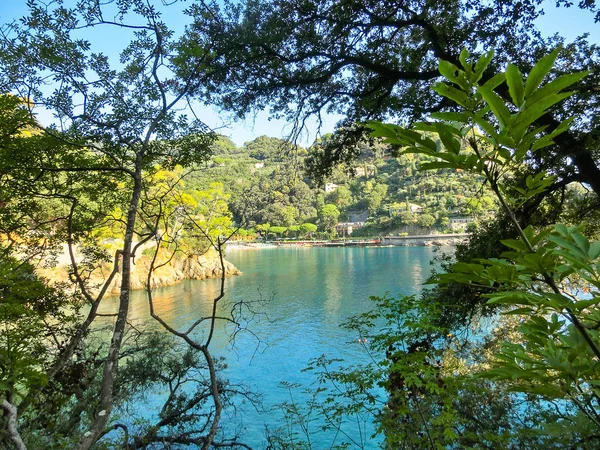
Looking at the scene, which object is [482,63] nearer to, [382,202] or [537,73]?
[537,73]

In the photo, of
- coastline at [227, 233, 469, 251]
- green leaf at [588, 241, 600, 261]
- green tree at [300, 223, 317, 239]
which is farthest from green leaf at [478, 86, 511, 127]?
green tree at [300, 223, 317, 239]

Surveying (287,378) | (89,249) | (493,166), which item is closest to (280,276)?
(287,378)

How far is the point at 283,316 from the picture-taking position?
12.1 m

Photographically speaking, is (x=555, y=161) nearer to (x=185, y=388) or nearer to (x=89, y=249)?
(x=89, y=249)

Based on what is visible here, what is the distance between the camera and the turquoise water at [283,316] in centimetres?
635

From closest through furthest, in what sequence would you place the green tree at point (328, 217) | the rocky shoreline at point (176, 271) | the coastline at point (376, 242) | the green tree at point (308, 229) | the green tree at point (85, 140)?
the green tree at point (85, 140), the rocky shoreline at point (176, 271), the coastline at point (376, 242), the green tree at point (328, 217), the green tree at point (308, 229)

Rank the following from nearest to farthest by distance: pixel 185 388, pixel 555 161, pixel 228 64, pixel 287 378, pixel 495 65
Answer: pixel 555 161, pixel 495 65, pixel 228 64, pixel 185 388, pixel 287 378

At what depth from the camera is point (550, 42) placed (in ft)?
10.6

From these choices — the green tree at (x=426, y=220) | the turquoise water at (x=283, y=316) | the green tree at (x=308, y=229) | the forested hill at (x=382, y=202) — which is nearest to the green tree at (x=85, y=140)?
the turquoise water at (x=283, y=316)

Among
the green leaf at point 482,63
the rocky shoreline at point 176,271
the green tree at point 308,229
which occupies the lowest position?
the rocky shoreline at point 176,271

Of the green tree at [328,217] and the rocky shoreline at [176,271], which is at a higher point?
the green tree at [328,217]

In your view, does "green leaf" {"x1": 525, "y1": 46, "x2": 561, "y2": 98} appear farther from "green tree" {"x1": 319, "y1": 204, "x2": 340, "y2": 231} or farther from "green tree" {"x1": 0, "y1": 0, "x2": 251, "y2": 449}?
"green tree" {"x1": 319, "y1": 204, "x2": 340, "y2": 231}

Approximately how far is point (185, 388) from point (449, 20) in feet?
24.7

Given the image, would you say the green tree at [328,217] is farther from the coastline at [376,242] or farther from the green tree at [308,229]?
the coastline at [376,242]
